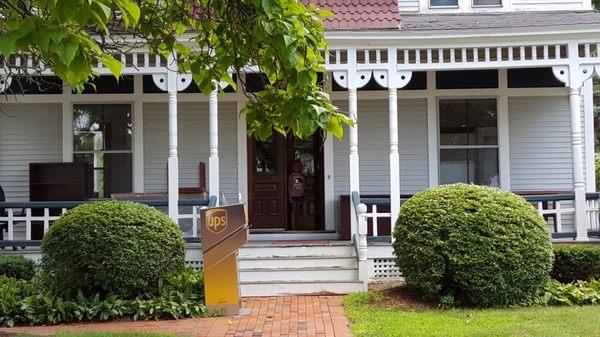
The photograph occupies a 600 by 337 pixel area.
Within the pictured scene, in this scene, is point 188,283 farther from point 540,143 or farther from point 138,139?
point 540,143

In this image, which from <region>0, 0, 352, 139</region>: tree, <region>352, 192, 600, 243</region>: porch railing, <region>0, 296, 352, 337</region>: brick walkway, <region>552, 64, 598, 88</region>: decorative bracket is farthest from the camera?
<region>552, 64, 598, 88</region>: decorative bracket

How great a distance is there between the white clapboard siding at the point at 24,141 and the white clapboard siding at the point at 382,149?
553 centimetres

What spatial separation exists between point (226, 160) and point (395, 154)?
362 cm

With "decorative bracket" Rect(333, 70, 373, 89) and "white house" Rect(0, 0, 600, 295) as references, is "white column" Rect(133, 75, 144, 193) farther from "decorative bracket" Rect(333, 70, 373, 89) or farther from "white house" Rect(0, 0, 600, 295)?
"decorative bracket" Rect(333, 70, 373, 89)

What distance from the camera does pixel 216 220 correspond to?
316 inches

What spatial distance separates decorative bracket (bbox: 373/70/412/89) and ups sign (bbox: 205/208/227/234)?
12.2ft

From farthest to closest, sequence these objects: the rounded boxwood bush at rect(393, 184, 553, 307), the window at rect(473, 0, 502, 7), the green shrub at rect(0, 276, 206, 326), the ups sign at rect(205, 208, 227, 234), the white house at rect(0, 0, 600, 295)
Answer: the window at rect(473, 0, 502, 7) → the white house at rect(0, 0, 600, 295) → the ups sign at rect(205, 208, 227, 234) → the rounded boxwood bush at rect(393, 184, 553, 307) → the green shrub at rect(0, 276, 206, 326)

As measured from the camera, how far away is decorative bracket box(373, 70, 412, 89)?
A: 10.0 meters

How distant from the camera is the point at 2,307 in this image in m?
7.59

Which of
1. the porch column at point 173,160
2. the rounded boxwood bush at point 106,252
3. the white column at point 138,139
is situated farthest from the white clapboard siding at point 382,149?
the rounded boxwood bush at point 106,252

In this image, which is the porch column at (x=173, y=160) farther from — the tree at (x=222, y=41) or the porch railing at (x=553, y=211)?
the tree at (x=222, y=41)

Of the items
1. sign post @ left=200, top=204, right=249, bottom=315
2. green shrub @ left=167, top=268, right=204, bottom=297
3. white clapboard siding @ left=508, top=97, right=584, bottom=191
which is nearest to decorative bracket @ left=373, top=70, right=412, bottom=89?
white clapboard siding @ left=508, top=97, right=584, bottom=191

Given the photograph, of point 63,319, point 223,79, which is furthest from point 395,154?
point 63,319

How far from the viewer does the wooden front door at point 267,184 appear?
12.1 m
